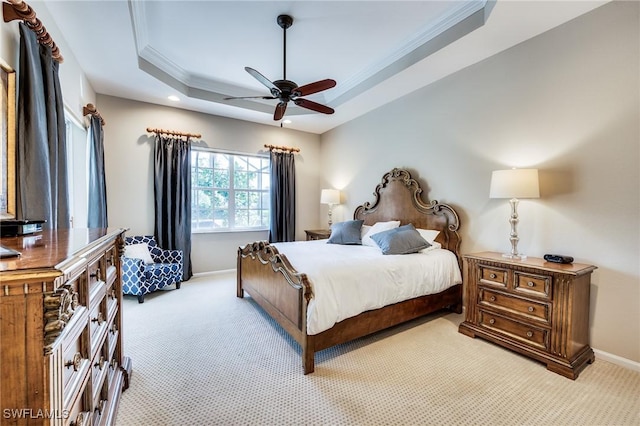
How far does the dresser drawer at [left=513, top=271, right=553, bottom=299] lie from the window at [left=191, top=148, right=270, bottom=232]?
4.14 m

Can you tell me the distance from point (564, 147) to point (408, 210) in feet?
5.78

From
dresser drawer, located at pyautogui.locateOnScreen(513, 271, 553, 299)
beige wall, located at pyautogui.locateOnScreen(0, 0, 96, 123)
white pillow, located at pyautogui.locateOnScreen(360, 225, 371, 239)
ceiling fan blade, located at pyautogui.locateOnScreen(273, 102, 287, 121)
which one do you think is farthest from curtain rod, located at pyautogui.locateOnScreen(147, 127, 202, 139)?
dresser drawer, located at pyautogui.locateOnScreen(513, 271, 553, 299)

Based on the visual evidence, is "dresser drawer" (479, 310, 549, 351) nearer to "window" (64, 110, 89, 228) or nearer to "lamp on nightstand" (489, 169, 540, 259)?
"lamp on nightstand" (489, 169, 540, 259)

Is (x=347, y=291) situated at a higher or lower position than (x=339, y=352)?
higher

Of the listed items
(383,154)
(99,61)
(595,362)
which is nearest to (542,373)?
(595,362)

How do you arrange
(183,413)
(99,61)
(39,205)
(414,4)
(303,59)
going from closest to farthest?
(183,413)
(39,205)
(414,4)
(99,61)
(303,59)

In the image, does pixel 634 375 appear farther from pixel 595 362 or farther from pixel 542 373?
pixel 542 373

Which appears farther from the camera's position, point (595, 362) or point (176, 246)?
point (176, 246)

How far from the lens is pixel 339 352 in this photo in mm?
2373

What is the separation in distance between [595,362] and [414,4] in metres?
3.40

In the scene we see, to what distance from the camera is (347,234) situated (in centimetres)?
396

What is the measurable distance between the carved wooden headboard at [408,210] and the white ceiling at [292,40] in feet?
4.14

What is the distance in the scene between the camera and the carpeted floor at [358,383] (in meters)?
1.66

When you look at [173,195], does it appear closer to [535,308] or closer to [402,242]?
[402,242]
